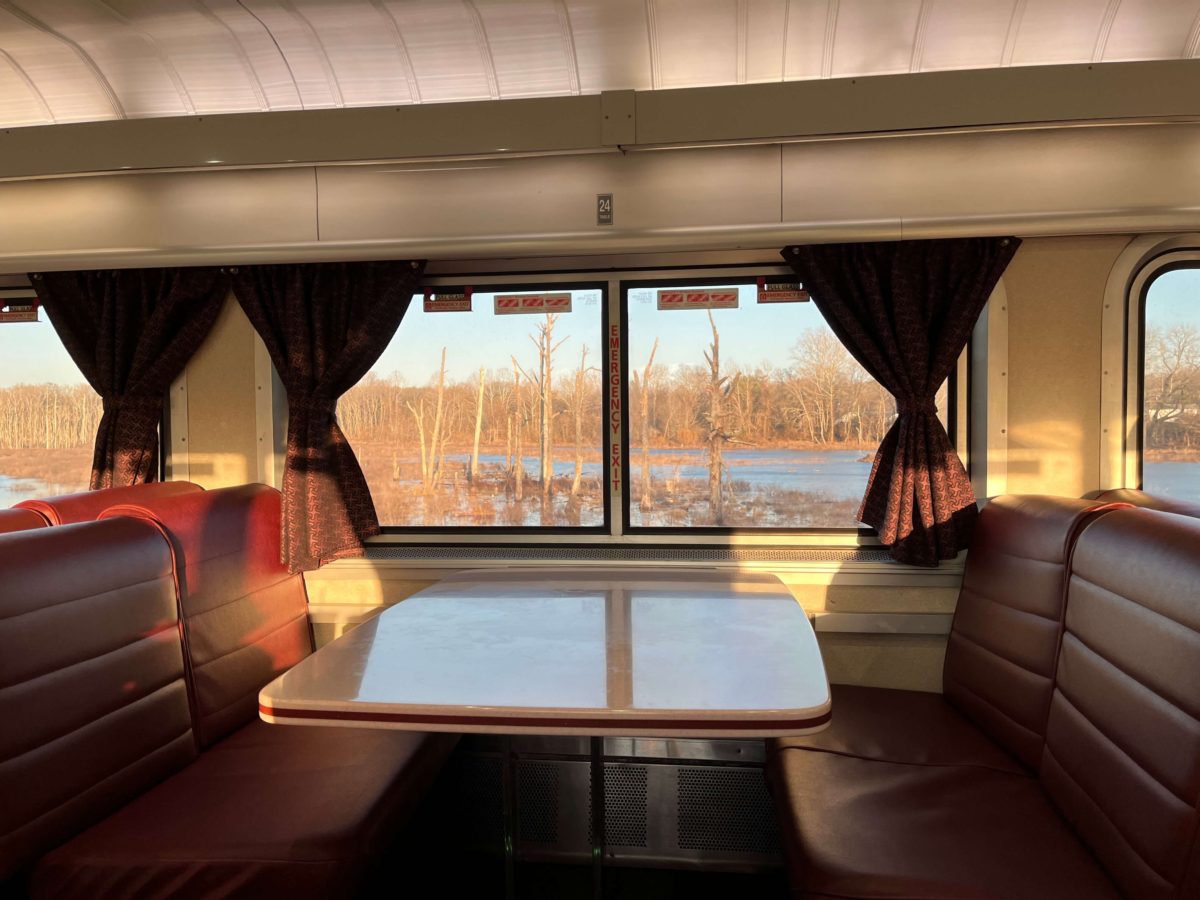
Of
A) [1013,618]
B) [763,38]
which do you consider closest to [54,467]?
[763,38]

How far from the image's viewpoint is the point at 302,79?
2.52 meters

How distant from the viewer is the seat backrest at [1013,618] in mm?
1950

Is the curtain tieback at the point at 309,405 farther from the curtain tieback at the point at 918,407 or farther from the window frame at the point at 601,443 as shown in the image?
the curtain tieback at the point at 918,407

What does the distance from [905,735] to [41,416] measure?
3.91 meters

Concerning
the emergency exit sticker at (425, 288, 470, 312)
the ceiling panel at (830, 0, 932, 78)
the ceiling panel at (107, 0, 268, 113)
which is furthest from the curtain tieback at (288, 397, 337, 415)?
the ceiling panel at (830, 0, 932, 78)


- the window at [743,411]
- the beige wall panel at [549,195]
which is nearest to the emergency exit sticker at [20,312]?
the beige wall panel at [549,195]

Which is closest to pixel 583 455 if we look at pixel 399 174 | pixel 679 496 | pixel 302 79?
pixel 679 496

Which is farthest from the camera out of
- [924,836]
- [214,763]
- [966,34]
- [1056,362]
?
[1056,362]

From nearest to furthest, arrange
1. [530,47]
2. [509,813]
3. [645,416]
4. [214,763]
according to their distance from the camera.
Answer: [214,763], [509,813], [530,47], [645,416]

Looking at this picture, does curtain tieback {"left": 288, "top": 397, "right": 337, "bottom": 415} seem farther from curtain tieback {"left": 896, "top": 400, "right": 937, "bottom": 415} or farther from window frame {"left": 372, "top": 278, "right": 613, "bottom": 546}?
curtain tieback {"left": 896, "top": 400, "right": 937, "bottom": 415}

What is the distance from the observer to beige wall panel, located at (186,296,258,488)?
10.2 ft

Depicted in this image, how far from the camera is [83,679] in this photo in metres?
1.73

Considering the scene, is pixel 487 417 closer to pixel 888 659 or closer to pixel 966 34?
pixel 888 659

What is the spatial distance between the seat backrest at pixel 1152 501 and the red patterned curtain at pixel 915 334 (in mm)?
437
